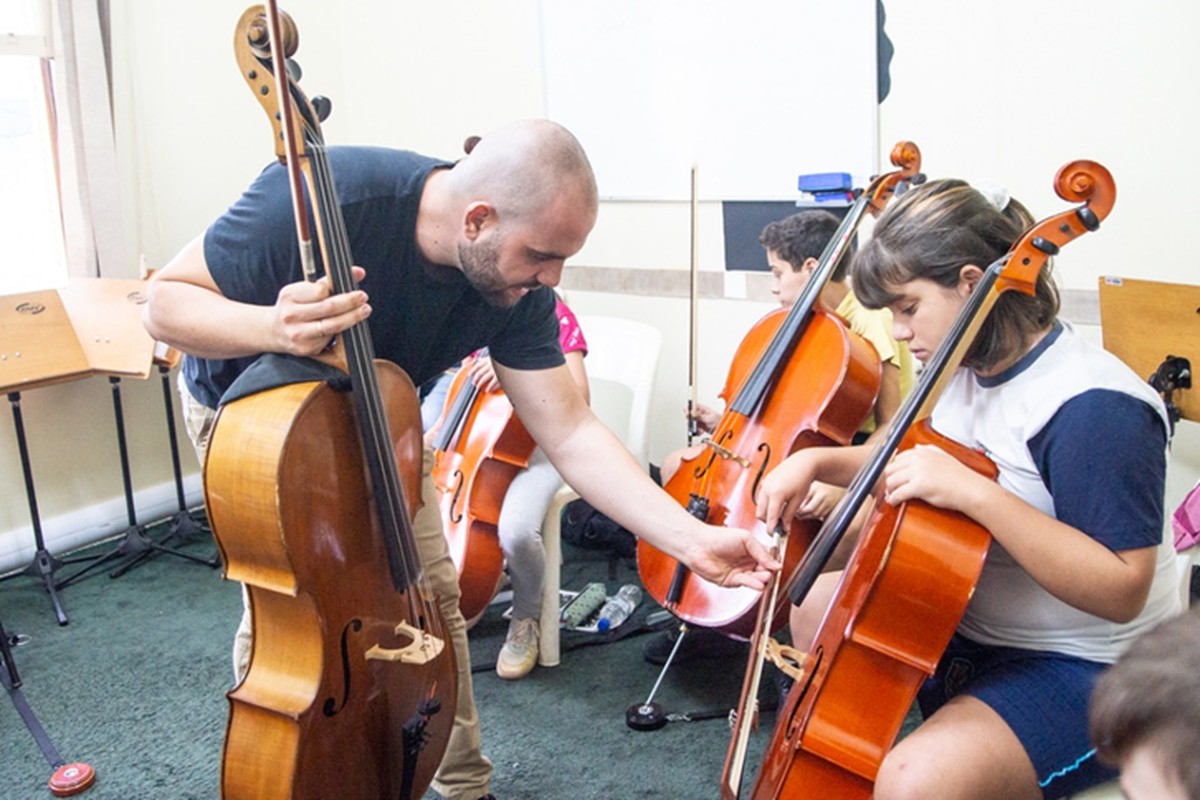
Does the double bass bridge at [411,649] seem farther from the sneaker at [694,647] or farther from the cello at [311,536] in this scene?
the sneaker at [694,647]

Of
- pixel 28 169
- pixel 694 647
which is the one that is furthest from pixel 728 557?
pixel 28 169

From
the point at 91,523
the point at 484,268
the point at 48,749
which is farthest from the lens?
the point at 91,523

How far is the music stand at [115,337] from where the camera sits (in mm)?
3225

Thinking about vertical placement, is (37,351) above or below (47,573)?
above

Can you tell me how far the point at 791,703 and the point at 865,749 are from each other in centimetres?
14

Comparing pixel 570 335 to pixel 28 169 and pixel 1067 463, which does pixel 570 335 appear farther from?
pixel 28 169

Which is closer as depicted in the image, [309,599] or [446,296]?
[309,599]

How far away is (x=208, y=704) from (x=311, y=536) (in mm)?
1480

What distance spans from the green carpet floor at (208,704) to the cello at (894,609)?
757 mm

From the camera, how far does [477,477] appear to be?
8.56 feet

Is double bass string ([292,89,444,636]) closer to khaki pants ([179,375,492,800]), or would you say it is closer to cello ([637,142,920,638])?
khaki pants ([179,375,492,800])

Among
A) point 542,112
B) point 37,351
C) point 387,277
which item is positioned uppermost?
point 542,112

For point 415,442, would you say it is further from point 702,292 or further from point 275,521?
point 702,292

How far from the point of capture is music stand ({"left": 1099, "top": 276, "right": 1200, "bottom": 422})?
2.18 m
